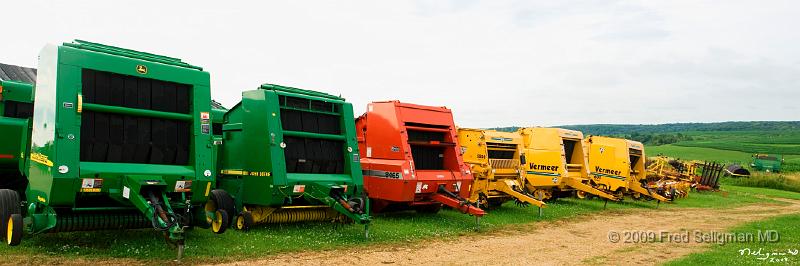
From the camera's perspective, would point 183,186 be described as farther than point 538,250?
No

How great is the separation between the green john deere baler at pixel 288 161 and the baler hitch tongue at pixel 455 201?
8.67 ft

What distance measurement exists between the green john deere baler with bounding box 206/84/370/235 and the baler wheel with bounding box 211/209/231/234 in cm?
10

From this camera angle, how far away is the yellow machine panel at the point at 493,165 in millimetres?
17391

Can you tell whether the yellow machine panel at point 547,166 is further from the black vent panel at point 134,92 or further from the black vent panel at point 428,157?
the black vent panel at point 134,92

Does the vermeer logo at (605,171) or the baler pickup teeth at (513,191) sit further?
the vermeer logo at (605,171)

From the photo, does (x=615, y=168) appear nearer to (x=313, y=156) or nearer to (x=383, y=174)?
(x=383, y=174)

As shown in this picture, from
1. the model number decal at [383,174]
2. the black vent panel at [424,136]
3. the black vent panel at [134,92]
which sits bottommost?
the model number decal at [383,174]

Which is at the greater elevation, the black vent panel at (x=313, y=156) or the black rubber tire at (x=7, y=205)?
the black vent panel at (x=313, y=156)

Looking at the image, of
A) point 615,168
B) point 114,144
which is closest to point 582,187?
point 615,168

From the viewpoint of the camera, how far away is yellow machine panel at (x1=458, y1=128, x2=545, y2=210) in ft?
57.1

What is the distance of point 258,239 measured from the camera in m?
10.6

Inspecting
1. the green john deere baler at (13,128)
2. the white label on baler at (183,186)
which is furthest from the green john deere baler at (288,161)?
the green john deere baler at (13,128)

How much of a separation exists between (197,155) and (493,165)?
1095cm
